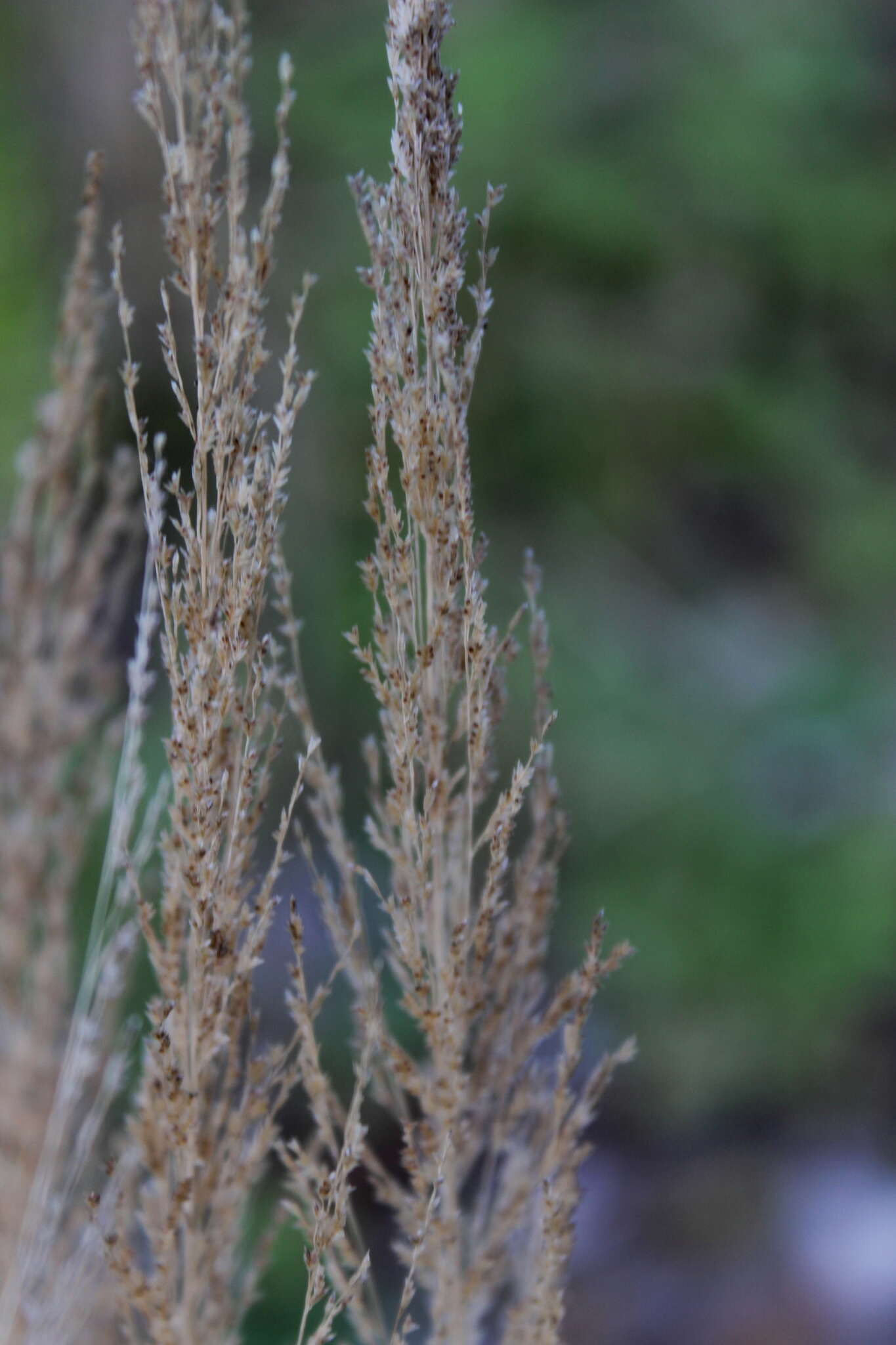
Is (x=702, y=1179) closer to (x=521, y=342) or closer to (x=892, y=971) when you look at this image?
(x=892, y=971)

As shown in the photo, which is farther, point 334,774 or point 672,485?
point 672,485

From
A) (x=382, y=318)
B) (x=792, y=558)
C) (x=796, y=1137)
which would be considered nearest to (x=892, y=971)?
(x=796, y=1137)

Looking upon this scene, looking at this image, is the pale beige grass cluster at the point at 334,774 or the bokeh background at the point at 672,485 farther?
the bokeh background at the point at 672,485

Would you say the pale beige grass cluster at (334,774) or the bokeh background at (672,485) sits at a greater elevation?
the bokeh background at (672,485)

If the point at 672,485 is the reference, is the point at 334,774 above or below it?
below
